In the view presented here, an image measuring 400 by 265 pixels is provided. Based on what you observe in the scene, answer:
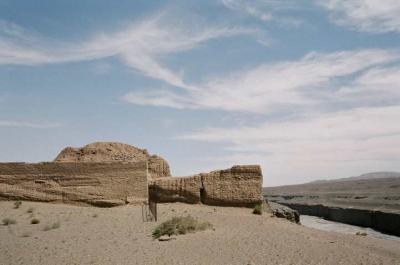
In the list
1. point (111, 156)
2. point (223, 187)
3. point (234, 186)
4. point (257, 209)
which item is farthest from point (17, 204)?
point (257, 209)

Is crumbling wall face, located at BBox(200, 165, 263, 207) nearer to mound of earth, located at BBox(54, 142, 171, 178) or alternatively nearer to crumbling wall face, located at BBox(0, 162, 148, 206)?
crumbling wall face, located at BBox(0, 162, 148, 206)

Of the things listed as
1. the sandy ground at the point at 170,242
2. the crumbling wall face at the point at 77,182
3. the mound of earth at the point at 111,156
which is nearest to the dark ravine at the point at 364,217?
the sandy ground at the point at 170,242

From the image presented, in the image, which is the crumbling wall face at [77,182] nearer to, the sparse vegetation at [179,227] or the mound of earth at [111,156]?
the mound of earth at [111,156]

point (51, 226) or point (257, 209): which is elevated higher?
point (257, 209)

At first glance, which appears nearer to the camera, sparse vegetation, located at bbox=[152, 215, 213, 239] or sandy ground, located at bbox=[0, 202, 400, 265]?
sandy ground, located at bbox=[0, 202, 400, 265]

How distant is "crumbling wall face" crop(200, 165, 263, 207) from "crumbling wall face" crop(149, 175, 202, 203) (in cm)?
44

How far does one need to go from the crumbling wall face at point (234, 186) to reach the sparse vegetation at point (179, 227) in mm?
4472

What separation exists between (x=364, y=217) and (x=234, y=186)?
1829 cm

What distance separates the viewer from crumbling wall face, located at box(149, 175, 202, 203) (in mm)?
21578

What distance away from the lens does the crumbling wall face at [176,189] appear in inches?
850

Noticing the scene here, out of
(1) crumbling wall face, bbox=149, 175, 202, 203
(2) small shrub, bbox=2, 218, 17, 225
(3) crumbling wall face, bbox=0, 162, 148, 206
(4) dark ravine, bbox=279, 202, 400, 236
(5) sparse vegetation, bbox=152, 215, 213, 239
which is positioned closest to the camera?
(5) sparse vegetation, bbox=152, 215, 213, 239

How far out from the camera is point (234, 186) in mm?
21172

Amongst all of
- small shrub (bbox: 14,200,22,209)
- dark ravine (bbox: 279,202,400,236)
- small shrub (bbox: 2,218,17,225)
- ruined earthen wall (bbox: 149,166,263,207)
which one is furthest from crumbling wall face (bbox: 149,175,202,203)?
dark ravine (bbox: 279,202,400,236)

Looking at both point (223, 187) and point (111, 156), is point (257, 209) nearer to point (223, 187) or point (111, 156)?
point (223, 187)
